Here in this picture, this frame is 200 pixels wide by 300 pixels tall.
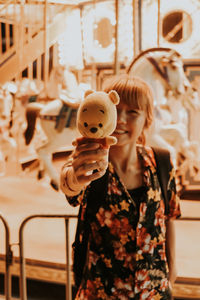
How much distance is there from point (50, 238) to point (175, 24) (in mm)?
2494

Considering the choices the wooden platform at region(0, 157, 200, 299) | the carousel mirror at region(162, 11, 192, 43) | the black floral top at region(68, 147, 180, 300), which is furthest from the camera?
the carousel mirror at region(162, 11, 192, 43)

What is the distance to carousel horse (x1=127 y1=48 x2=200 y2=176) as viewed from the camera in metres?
3.65

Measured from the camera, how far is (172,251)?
1194 mm

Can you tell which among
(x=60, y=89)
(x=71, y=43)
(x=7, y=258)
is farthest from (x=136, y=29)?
(x=7, y=258)

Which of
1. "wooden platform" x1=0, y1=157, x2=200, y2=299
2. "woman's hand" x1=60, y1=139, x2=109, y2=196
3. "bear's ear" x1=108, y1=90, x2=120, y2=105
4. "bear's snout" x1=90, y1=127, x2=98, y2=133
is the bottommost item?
"wooden platform" x1=0, y1=157, x2=200, y2=299

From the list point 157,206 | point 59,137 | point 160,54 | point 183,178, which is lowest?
point 183,178

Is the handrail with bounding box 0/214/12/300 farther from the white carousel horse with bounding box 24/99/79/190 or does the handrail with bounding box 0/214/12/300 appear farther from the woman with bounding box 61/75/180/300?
the white carousel horse with bounding box 24/99/79/190

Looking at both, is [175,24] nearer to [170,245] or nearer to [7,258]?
[7,258]

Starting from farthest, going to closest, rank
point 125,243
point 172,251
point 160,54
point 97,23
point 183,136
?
point 97,23 → point 183,136 → point 160,54 → point 172,251 → point 125,243

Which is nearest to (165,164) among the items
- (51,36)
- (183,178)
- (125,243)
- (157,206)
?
(157,206)

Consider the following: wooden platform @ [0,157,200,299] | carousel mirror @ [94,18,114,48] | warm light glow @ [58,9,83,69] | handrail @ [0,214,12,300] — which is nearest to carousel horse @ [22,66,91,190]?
warm light glow @ [58,9,83,69]

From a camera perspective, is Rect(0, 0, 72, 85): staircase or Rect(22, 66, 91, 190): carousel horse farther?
Rect(0, 0, 72, 85): staircase

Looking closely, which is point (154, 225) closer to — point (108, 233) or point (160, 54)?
point (108, 233)

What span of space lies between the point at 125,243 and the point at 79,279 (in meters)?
0.19
